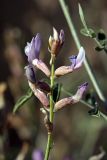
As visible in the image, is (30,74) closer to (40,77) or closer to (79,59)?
(79,59)

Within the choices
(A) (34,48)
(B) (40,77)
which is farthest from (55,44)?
(B) (40,77)

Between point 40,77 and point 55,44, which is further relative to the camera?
point 40,77

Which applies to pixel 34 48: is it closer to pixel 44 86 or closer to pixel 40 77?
pixel 44 86

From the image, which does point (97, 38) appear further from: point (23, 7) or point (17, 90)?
point (23, 7)

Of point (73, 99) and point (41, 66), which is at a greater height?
point (41, 66)

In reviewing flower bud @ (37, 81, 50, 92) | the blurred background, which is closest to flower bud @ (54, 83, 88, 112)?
flower bud @ (37, 81, 50, 92)

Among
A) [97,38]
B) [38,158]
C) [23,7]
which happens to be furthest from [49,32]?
[97,38]

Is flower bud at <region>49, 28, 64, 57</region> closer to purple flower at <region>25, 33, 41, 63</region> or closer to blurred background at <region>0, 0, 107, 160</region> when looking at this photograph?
purple flower at <region>25, 33, 41, 63</region>

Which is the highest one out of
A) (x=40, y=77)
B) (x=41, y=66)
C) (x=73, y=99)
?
(x=41, y=66)

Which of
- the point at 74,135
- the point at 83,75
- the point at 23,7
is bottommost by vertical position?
the point at 74,135

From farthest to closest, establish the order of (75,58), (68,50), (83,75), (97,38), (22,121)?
(68,50) → (83,75) → (22,121) → (97,38) → (75,58)
